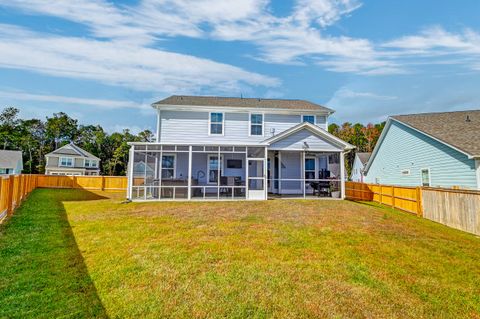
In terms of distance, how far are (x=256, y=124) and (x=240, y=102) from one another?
223 centimetres

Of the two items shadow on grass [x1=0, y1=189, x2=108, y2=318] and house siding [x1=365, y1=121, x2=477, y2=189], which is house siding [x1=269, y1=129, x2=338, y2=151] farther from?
shadow on grass [x1=0, y1=189, x2=108, y2=318]

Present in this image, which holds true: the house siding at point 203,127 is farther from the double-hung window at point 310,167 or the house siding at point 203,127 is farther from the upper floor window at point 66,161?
the upper floor window at point 66,161

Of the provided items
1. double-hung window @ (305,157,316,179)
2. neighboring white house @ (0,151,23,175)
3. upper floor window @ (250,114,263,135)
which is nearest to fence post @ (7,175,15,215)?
upper floor window @ (250,114,263,135)

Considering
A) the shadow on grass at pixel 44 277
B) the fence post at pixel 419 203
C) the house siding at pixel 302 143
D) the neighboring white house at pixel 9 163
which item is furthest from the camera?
the neighboring white house at pixel 9 163

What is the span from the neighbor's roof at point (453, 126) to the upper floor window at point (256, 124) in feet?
33.6

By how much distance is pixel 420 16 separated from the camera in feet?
42.0

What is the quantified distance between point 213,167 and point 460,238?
12.2 meters

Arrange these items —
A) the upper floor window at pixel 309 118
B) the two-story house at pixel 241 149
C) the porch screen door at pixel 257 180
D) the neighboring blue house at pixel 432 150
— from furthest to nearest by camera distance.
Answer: the upper floor window at pixel 309 118 → the two-story house at pixel 241 149 → the porch screen door at pixel 257 180 → the neighboring blue house at pixel 432 150

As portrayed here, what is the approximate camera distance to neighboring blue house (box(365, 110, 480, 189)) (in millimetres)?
12172

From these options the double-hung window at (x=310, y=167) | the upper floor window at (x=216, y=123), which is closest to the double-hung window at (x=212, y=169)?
the upper floor window at (x=216, y=123)

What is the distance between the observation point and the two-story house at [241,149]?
46.4 feet

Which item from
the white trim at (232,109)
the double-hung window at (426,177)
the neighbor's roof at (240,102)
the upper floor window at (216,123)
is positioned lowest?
the double-hung window at (426,177)

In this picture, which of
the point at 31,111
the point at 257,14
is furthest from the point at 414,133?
the point at 31,111

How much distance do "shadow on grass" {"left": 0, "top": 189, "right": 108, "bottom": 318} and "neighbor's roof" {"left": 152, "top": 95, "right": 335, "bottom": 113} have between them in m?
11.0
